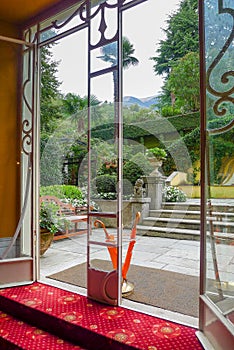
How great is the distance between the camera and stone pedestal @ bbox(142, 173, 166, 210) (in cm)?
627

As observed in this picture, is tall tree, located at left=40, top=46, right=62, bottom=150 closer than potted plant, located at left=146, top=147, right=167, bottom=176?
Yes

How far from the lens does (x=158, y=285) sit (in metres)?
3.09

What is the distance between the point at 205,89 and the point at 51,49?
2258mm

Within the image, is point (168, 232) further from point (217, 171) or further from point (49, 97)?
point (217, 171)

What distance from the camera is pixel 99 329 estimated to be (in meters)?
1.97

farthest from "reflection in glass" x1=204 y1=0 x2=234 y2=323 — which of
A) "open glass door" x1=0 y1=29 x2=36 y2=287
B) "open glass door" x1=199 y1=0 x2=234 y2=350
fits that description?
"open glass door" x1=0 y1=29 x2=36 y2=287

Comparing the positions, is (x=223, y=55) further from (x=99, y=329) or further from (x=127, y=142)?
(x=127, y=142)

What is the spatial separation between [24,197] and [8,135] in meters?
0.69

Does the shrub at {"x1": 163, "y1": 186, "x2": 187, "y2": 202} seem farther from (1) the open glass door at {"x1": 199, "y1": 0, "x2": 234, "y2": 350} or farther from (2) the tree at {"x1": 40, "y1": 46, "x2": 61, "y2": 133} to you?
(1) the open glass door at {"x1": 199, "y1": 0, "x2": 234, "y2": 350}

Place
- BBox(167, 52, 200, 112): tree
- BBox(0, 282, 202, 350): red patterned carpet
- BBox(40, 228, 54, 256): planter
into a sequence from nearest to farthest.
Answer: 1. BBox(0, 282, 202, 350): red patterned carpet
2. BBox(40, 228, 54, 256): planter
3. BBox(167, 52, 200, 112): tree

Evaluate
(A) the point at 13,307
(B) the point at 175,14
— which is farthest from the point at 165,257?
(B) the point at 175,14

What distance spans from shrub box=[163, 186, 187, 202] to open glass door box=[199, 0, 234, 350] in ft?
15.1

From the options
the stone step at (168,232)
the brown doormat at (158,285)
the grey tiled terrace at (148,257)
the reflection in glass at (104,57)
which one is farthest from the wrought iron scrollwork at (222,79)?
the stone step at (168,232)

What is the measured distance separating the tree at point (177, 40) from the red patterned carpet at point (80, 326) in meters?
4.05
